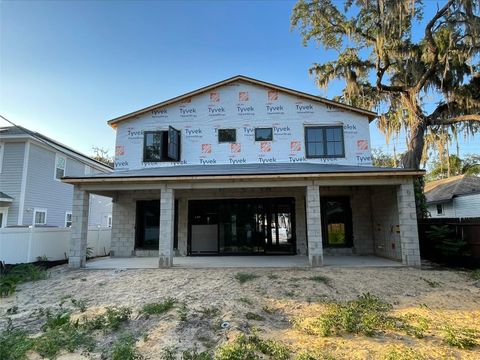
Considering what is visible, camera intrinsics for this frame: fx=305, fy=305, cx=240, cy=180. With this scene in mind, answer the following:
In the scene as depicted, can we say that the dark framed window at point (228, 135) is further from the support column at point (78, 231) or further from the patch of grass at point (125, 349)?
the patch of grass at point (125, 349)

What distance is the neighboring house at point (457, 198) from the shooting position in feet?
63.3

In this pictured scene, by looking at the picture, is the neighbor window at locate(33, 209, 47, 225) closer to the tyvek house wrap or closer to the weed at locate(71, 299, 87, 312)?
the tyvek house wrap

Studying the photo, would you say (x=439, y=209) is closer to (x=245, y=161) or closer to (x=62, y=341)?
(x=245, y=161)

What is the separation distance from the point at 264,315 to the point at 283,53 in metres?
12.0

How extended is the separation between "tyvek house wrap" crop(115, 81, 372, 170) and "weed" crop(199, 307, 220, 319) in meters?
7.48

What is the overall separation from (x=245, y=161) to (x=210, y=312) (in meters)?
7.66

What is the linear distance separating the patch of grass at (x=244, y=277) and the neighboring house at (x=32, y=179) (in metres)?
9.70

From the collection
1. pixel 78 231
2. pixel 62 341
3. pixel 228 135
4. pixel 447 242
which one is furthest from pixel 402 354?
pixel 228 135

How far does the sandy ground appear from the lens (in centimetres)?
439

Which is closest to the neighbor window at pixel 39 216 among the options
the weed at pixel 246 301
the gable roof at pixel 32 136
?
the gable roof at pixel 32 136

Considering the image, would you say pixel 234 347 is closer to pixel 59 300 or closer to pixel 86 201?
pixel 59 300

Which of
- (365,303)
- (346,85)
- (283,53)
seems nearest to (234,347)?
(365,303)

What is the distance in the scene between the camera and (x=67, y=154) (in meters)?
16.1

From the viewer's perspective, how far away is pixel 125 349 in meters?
4.10
